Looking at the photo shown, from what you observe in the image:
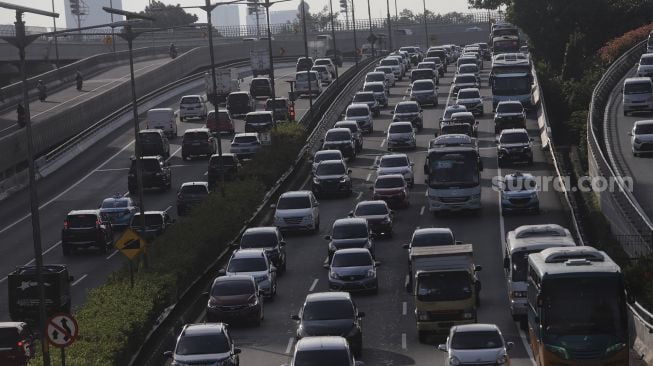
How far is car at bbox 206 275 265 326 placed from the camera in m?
37.5

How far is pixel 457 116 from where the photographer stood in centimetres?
7500

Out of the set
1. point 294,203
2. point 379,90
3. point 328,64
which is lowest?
point 294,203

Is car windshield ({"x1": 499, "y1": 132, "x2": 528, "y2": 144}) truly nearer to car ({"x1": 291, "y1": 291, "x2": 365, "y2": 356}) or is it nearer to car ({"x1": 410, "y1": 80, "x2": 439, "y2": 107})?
car ({"x1": 410, "y1": 80, "x2": 439, "y2": 107})

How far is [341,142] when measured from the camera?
7069 cm

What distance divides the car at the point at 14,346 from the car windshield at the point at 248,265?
32.2ft

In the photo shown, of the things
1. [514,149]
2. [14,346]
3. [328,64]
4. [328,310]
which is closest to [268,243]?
→ [328,310]

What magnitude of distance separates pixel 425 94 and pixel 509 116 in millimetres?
16570

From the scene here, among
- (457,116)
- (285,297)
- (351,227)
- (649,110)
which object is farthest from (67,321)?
(649,110)

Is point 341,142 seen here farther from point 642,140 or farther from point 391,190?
point 642,140

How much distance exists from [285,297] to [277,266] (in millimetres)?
2938

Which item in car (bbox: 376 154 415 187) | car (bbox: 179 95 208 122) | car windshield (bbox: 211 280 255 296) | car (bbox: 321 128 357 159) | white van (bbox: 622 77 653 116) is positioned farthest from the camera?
car (bbox: 179 95 208 122)

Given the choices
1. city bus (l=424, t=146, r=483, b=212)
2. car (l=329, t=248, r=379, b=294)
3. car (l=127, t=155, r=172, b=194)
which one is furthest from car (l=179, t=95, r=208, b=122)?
car (l=329, t=248, r=379, b=294)

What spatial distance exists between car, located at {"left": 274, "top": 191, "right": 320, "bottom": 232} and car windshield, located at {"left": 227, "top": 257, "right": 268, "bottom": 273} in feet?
35.8

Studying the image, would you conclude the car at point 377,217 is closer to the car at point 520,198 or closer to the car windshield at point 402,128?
the car at point 520,198
